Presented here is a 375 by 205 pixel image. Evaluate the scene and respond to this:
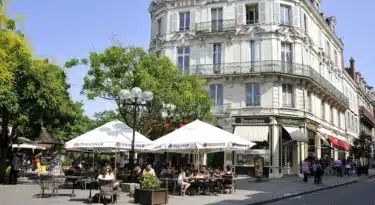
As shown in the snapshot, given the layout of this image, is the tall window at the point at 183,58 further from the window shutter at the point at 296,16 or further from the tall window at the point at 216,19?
the window shutter at the point at 296,16

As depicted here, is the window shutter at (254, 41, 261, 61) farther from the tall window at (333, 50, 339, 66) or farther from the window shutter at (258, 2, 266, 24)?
the tall window at (333, 50, 339, 66)

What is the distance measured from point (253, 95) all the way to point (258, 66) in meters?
2.27

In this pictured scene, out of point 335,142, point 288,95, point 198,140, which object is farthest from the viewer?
point 335,142

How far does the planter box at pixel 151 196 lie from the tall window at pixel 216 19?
891 inches

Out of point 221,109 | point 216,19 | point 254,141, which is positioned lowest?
point 254,141

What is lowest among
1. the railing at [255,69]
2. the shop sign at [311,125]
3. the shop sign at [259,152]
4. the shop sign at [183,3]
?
the shop sign at [259,152]

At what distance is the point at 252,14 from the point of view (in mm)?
33875

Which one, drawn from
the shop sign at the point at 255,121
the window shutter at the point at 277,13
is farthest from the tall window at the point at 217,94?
the window shutter at the point at 277,13

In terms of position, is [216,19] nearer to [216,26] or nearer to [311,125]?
[216,26]

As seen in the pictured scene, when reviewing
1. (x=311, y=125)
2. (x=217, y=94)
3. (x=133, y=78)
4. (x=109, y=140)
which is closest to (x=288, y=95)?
(x=311, y=125)

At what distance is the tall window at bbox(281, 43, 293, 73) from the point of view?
106ft

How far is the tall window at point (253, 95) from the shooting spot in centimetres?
3222

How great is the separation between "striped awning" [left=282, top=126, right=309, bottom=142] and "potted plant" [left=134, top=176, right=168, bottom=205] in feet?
63.4

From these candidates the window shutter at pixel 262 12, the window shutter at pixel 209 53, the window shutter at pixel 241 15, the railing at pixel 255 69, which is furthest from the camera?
the window shutter at pixel 209 53
